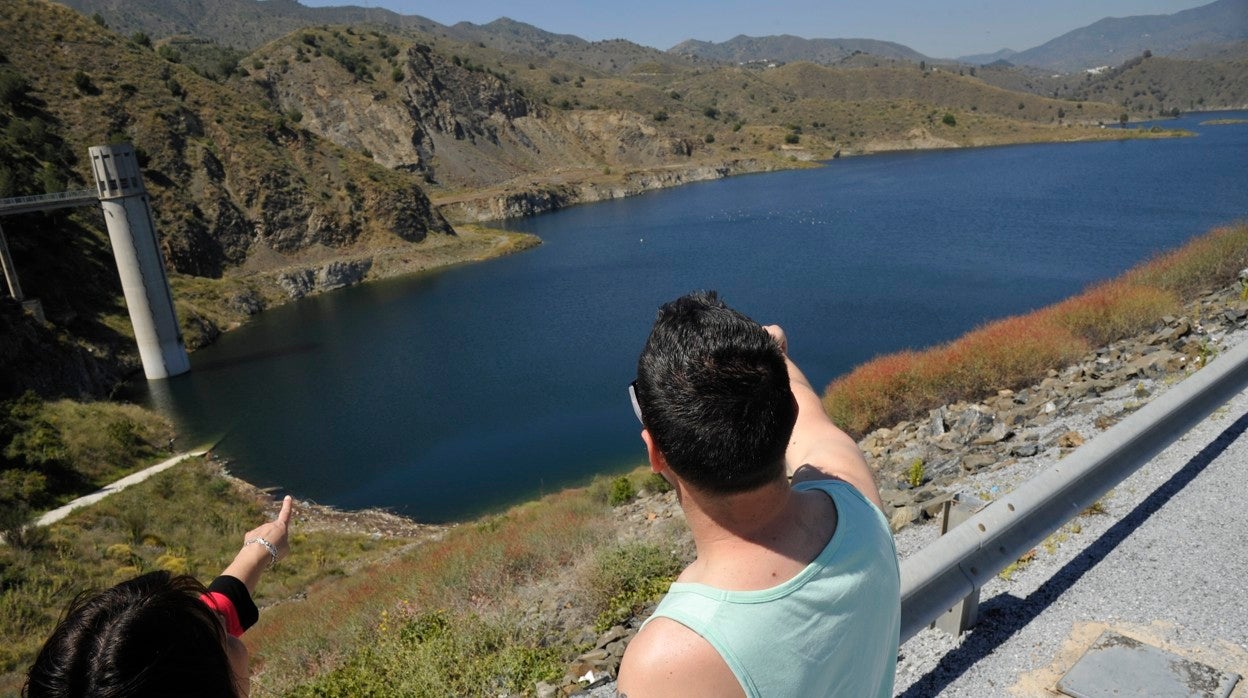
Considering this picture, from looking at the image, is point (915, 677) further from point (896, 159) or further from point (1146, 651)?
point (896, 159)

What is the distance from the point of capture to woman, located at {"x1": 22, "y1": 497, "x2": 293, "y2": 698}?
1.58 m

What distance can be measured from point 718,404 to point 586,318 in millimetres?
37173

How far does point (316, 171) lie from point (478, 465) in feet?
151

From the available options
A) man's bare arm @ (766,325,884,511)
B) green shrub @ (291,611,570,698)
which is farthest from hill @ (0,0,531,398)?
man's bare arm @ (766,325,884,511)

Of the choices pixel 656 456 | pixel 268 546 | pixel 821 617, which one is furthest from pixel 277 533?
pixel 821 617

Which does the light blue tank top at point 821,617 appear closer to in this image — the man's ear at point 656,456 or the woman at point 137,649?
the man's ear at point 656,456

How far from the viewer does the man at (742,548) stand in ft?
4.79

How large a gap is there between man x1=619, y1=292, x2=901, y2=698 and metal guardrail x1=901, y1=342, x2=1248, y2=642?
1.46m

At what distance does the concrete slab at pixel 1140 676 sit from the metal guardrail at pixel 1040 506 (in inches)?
18.2

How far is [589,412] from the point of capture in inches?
1027

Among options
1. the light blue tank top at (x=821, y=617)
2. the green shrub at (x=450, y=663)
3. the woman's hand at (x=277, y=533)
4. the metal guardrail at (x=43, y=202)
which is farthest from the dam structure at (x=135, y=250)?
the light blue tank top at (x=821, y=617)

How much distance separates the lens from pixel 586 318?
38656 mm

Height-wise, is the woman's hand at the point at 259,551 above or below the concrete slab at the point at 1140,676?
above

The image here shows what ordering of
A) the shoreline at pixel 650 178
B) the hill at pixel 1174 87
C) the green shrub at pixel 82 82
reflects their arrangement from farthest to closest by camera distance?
the hill at pixel 1174 87 < the shoreline at pixel 650 178 < the green shrub at pixel 82 82
